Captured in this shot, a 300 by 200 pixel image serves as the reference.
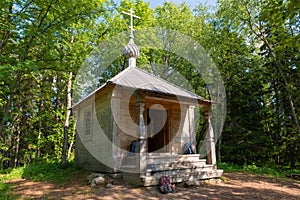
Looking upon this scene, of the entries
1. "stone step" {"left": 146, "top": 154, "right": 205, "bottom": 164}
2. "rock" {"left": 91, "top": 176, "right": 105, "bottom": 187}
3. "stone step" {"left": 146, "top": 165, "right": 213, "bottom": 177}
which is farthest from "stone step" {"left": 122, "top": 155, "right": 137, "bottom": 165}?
"stone step" {"left": 146, "top": 165, "right": 213, "bottom": 177}

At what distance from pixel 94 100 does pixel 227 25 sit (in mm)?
11057

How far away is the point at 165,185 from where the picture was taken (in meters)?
6.32

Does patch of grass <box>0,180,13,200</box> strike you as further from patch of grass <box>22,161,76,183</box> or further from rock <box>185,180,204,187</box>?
rock <box>185,180,204,187</box>

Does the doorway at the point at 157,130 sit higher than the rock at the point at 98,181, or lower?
higher

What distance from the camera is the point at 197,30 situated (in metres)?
18.1

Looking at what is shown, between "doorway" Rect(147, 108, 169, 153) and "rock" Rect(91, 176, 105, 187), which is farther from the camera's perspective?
"doorway" Rect(147, 108, 169, 153)

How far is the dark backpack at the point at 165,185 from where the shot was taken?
623 cm

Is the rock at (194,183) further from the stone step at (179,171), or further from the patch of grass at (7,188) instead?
the patch of grass at (7,188)

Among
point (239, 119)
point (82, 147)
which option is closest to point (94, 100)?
point (82, 147)

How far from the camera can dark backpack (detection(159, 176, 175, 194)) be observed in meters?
6.23

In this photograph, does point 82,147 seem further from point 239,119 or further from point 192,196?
point 239,119

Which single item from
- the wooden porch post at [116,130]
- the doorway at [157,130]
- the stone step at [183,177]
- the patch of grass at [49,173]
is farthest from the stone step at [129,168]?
the patch of grass at [49,173]

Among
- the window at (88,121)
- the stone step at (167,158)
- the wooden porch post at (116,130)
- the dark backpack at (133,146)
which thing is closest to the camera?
the stone step at (167,158)

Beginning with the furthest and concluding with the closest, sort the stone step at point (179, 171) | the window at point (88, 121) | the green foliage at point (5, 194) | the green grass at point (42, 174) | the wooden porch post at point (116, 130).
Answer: the window at point (88, 121) < the green grass at point (42, 174) < the wooden porch post at point (116, 130) < the stone step at point (179, 171) < the green foliage at point (5, 194)
